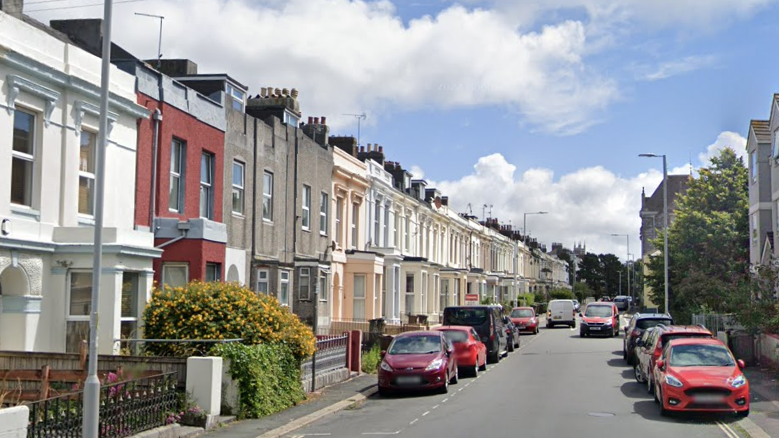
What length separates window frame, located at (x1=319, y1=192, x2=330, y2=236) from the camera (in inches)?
1238

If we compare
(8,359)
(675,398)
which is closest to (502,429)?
(675,398)

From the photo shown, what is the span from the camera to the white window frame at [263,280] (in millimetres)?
25153

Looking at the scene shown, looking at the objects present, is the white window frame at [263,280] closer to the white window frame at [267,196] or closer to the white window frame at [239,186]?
the white window frame at [267,196]

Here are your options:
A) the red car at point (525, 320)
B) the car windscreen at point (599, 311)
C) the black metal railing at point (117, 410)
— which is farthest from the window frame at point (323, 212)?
the car windscreen at point (599, 311)

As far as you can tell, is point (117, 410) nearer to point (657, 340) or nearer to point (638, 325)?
point (657, 340)

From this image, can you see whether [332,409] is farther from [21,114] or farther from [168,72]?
[168,72]

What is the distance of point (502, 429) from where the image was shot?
14.2 metres

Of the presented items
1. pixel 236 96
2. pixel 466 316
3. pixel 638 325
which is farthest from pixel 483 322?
pixel 236 96

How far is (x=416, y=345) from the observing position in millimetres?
21094

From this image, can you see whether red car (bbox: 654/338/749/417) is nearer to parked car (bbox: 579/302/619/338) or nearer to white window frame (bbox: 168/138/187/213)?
white window frame (bbox: 168/138/187/213)

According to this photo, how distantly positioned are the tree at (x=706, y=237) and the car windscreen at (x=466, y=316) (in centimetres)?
1716

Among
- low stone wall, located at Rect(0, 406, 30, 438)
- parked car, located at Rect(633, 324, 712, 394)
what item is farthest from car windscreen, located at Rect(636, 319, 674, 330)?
low stone wall, located at Rect(0, 406, 30, 438)

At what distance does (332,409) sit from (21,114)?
8.27 m

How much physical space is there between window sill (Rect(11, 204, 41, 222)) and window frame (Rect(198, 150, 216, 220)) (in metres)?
6.13
